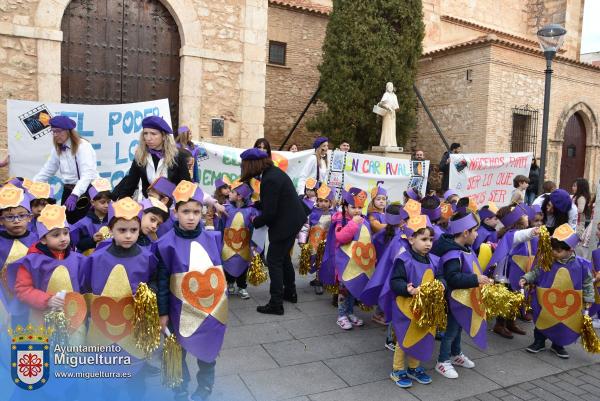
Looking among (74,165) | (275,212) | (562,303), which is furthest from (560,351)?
(74,165)

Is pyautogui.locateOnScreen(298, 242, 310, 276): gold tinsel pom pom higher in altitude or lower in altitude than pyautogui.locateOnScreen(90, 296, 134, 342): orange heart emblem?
lower

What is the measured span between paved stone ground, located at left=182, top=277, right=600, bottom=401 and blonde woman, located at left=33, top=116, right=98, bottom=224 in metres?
2.01

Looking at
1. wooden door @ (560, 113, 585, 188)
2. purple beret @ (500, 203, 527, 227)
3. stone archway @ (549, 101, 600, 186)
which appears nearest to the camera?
purple beret @ (500, 203, 527, 227)

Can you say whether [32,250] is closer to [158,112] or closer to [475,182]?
[158,112]

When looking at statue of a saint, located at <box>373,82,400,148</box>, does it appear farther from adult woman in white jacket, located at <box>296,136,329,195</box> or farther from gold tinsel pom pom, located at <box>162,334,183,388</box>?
gold tinsel pom pom, located at <box>162,334,183,388</box>

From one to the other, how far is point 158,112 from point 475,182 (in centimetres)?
699

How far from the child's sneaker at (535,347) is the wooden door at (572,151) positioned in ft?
53.1

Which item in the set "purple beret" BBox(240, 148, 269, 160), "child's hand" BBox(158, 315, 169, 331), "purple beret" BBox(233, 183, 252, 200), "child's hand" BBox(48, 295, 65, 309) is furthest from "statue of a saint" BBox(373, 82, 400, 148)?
"child's hand" BBox(48, 295, 65, 309)

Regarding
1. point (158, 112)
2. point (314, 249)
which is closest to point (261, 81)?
point (158, 112)

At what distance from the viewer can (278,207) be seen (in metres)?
5.37

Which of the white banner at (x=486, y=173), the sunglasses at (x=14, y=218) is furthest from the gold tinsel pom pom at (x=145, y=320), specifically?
the white banner at (x=486, y=173)

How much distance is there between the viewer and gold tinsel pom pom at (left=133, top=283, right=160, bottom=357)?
304 cm

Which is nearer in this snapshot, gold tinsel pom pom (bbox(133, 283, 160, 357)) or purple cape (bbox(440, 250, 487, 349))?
gold tinsel pom pom (bbox(133, 283, 160, 357))

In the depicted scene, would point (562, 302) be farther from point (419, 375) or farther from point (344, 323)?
point (344, 323)
